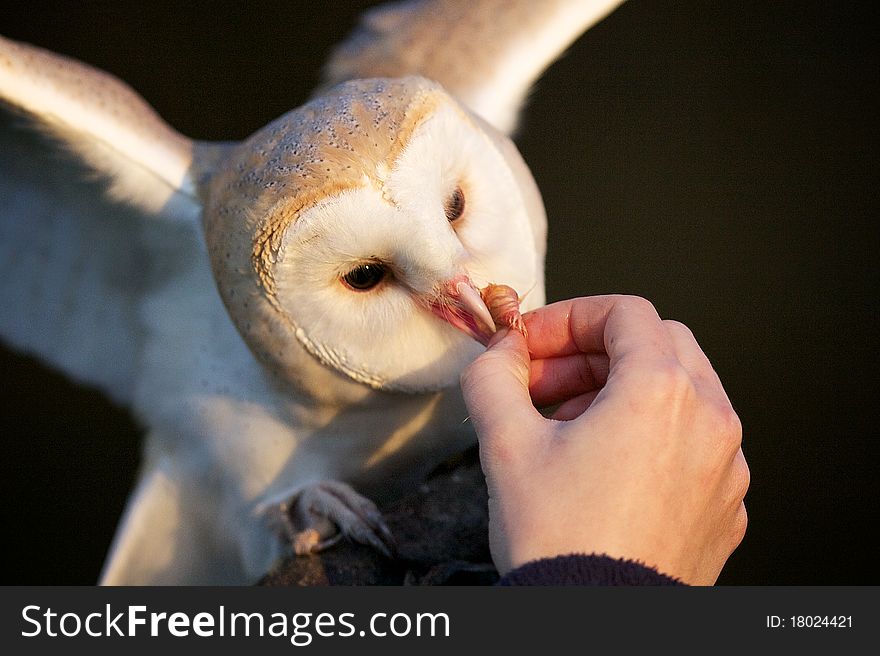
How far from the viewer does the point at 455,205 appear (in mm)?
819

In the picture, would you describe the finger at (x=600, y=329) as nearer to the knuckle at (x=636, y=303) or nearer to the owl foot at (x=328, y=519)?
the knuckle at (x=636, y=303)

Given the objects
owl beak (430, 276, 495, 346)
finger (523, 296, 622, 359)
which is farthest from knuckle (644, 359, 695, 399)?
owl beak (430, 276, 495, 346)

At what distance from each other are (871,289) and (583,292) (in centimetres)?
55

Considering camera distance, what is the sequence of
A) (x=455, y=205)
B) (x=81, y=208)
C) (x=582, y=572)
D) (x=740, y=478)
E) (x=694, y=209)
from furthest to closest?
(x=694, y=209) < (x=81, y=208) < (x=455, y=205) < (x=740, y=478) < (x=582, y=572)

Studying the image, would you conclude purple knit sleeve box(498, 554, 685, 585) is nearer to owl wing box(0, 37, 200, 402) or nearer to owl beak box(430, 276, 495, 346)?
owl beak box(430, 276, 495, 346)

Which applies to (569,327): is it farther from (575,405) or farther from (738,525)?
(738,525)

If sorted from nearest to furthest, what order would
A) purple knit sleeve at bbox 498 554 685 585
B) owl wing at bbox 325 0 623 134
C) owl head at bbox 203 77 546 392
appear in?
purple knit sleeve at bbox 498 554 685 585, owl head at bbox 203 77 546 392, owl wing at bbox 325 0 623 134

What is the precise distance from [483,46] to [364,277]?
0.67 meters

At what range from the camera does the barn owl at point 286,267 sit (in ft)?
2.45

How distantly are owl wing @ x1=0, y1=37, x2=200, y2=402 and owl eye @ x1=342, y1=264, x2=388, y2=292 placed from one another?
366 mm

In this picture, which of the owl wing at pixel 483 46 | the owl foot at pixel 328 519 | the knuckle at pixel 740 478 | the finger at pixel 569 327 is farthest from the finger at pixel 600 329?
the owl wing at pixel 483 46

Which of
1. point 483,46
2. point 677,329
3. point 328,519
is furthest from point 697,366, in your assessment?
point 483,46

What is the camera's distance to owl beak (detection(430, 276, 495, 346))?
0.73m

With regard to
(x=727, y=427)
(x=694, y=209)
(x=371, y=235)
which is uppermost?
(x=694, y=209)
